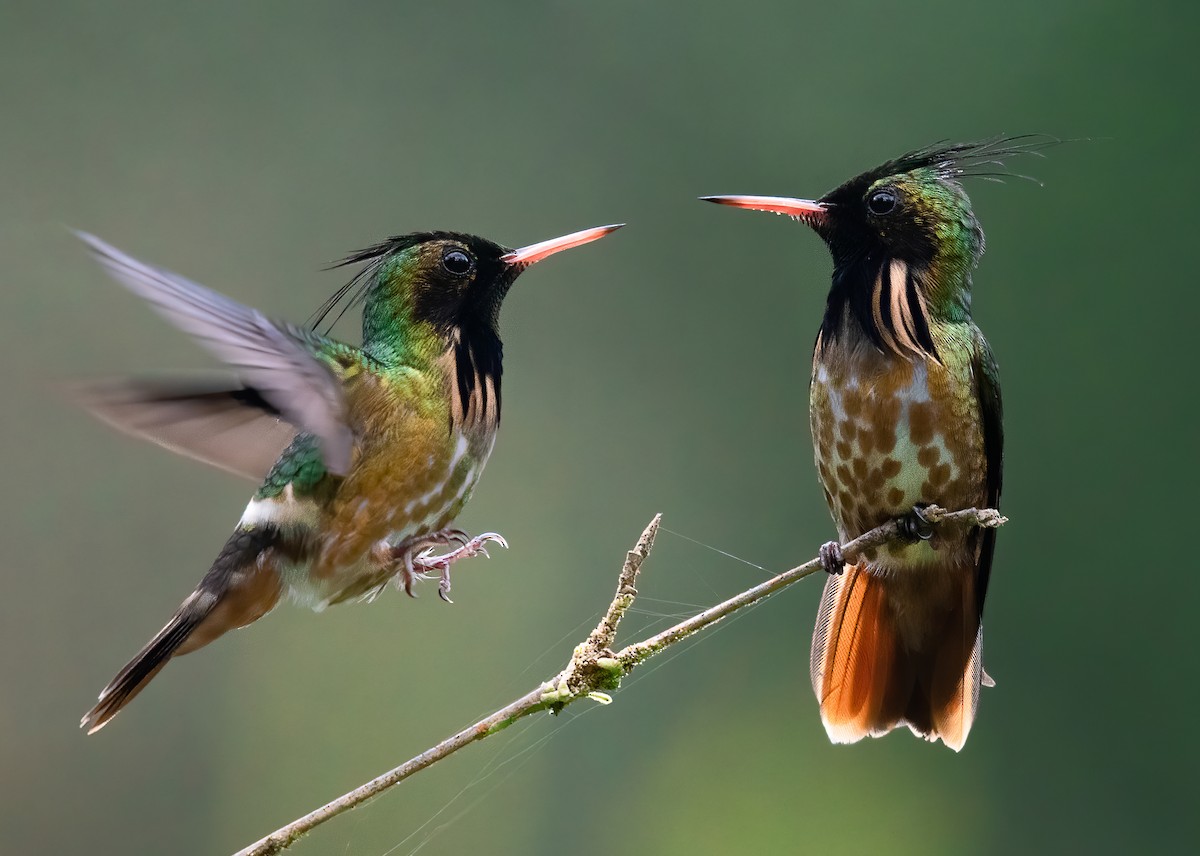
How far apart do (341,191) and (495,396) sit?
285 centimetres

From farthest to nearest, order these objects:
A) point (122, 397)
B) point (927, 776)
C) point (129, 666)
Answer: point (927, 776) < point (129, 666) < point (122, 397)

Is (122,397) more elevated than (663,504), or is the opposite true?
(122,397)

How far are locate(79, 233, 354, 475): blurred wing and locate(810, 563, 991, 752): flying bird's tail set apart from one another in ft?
3.05

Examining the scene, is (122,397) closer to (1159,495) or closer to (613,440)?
(613,440)

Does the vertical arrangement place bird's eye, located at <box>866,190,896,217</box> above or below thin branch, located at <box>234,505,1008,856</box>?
above

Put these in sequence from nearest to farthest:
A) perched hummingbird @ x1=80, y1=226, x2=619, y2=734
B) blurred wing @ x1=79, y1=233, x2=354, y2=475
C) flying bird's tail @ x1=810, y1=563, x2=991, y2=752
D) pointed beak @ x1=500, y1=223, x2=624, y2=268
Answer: blurred wing @ x1=79, y1=233, x2=354, y2=475, pointed beak @ x1=500, y1=223, x2=624, y2=268, perched hummingbird @ x1=80, y1=226, x2=619, y2=734, flying bird's tail @ x1=810, y1=563, x2=991, y2=752

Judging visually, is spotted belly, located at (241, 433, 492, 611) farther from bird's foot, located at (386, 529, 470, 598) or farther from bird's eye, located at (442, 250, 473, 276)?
bird's eye, located at (442, 250, 473, 276)

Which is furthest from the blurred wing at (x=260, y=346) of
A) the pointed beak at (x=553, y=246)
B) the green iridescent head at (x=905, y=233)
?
the green iridescent head at (x=905, y=233)

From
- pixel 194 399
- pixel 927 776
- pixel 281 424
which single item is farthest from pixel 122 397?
pixel 927 776

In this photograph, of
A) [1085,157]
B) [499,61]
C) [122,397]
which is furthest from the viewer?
[499,61]

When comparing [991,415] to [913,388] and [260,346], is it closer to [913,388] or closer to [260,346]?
[913,388]

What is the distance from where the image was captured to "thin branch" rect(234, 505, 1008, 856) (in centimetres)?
131

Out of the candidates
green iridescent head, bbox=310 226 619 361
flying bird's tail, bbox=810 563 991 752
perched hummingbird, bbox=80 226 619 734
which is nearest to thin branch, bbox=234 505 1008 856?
perched hummingbird, bbox=80 226 619 734

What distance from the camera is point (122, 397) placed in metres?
1.55
